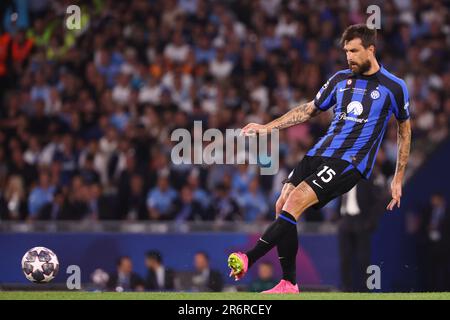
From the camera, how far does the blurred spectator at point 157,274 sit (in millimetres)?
14031

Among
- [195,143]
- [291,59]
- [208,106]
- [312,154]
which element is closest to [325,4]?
[291,59]

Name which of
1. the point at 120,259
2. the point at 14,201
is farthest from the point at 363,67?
the point at 14,201

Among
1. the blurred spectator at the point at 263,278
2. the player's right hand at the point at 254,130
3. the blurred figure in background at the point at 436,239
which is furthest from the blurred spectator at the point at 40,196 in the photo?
the player's right hand at the point at 254,130

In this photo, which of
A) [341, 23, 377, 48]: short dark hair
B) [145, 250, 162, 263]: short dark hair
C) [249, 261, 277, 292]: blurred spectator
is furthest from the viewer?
[145, 250, 162, 263]: short dark hair

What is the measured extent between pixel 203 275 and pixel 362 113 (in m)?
5.77

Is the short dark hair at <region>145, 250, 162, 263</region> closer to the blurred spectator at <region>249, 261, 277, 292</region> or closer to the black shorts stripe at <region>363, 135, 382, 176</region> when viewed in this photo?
the blurred spectator at <region>249, 261, 277, 292</region>

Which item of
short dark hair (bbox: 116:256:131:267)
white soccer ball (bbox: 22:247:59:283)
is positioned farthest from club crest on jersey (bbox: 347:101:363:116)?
short dark hair (bbox: 116:256:131:267)

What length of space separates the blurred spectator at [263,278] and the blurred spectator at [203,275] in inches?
18.8

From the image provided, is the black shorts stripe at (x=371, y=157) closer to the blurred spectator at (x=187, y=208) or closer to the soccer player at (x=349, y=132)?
the soccer player at (x=349, y=132)

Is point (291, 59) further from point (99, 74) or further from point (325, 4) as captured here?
point (99, 74)

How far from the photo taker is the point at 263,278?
14477 millimetres

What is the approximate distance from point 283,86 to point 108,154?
10.7 feet

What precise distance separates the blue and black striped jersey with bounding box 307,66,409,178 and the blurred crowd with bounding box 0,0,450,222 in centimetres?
602

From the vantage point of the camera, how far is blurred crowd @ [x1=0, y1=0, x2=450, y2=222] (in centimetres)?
1586
